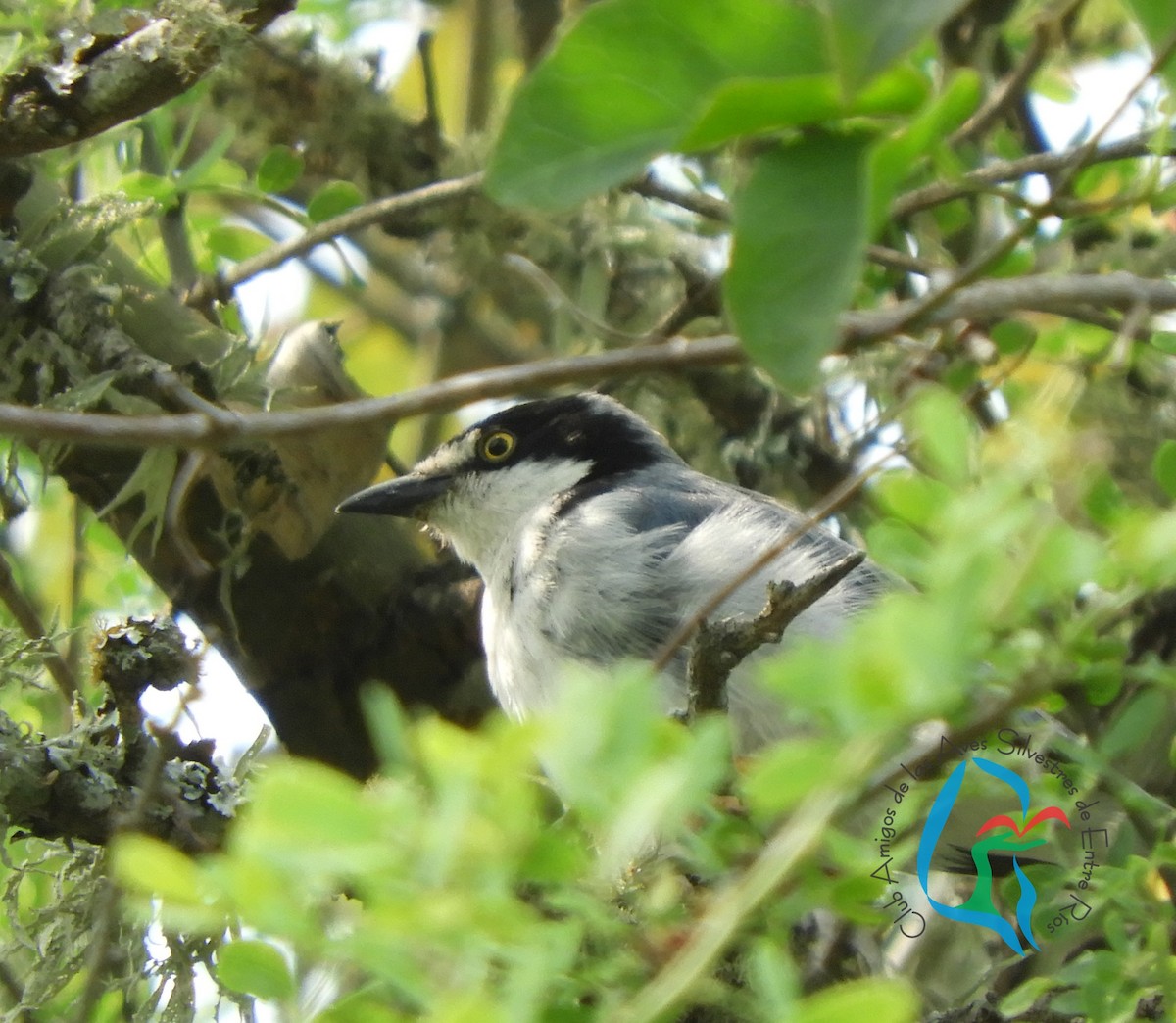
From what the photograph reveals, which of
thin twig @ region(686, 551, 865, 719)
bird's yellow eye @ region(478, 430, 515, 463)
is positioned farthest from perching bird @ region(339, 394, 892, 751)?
thin twig @ region(686, 551, 865, 719)

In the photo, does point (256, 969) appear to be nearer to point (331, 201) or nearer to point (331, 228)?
point (331, 228)

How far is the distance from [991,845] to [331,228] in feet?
6.01

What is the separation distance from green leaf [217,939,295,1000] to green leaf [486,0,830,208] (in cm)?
67

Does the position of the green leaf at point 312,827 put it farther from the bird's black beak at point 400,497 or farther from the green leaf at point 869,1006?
the bird's black beak at point 400,497

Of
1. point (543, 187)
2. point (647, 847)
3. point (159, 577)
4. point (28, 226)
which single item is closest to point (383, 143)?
point (28, 226)

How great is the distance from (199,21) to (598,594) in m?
1.26

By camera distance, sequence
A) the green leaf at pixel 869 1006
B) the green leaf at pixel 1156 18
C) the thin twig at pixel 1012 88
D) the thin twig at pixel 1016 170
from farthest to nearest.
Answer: the thin twig at pixel 1016 170
the thin twig at pixel 1012 88
the green leaf at pixel 1156 18
the green leaf at pixel 869 1006

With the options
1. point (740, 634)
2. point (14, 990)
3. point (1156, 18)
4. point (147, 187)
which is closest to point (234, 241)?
point (147, 187)

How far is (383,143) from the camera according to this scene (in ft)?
13.3

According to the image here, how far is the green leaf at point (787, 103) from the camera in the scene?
3.65 ft

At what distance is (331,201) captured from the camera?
3.24 m

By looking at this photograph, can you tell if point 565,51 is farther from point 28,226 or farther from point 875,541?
point 28,226

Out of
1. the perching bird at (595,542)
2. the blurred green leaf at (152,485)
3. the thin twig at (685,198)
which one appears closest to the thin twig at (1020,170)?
the thin twig at (685,198)
